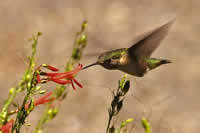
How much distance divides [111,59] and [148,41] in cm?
16

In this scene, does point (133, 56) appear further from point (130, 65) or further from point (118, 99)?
point (118, 99)

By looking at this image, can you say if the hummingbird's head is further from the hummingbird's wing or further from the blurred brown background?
the blurred brown background

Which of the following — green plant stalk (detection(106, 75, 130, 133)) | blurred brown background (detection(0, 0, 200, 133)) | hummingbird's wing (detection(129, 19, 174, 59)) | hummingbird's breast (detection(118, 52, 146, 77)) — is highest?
blurred brown background (detection(0, 0, 200, 133))

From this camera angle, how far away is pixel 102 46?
15.3 ft

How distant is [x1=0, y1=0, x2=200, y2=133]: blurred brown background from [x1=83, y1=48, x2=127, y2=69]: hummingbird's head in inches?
102

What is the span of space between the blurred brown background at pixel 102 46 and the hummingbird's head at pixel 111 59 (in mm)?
2586

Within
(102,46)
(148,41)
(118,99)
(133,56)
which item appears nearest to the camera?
(118,99)

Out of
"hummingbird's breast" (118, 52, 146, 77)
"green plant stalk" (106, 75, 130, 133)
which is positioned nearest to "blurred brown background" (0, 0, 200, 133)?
"hummingbird's breast" (118, 52, 146, 77)

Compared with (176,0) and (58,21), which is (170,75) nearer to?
(176,0)

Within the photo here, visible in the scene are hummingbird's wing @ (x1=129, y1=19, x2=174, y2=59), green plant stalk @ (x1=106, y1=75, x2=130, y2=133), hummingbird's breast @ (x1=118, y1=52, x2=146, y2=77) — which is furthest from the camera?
hummingbird's breast @ (x1=118, y1=52, x2=146, y2=77)

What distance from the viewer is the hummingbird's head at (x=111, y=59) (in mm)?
1442

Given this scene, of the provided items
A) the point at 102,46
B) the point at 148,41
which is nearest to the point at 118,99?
the point at 148,41

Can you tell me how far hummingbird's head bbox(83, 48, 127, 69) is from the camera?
4.73ft

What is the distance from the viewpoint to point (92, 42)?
4.68 meters
